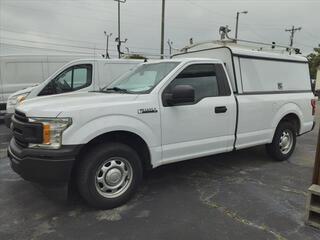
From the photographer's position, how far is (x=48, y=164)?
3543 millimetres

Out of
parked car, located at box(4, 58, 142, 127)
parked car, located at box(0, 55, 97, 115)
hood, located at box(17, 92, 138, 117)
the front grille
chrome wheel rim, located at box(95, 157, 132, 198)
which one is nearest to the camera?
hood, located at box(17, 92, 138, 117)

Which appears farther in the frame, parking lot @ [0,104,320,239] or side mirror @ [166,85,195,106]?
side mirror @ [166,85,195,106]

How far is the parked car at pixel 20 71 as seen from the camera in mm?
10789

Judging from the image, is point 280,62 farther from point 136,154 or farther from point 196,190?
point 136,154

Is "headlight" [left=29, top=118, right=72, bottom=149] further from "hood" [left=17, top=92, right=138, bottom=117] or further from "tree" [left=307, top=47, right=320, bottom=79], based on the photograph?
"tree" [left=307, top=47, right=320, bottom=79]

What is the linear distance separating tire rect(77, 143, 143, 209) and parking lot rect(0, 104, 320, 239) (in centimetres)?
16

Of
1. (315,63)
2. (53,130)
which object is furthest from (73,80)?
(315,63)

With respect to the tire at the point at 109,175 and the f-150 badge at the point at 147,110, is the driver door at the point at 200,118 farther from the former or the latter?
the tire at the point at 109,175

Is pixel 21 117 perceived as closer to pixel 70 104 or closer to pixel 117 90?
pixel 70 104

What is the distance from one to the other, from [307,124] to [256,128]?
171 cm

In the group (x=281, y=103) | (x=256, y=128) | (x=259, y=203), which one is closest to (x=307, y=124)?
(x=281, y=103)

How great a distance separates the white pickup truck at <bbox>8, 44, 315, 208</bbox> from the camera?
11.9ft

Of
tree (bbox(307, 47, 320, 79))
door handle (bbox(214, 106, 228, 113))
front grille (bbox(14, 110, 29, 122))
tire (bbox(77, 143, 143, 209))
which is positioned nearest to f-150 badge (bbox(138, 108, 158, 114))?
tire (bbox(77, 143, 143, 209))

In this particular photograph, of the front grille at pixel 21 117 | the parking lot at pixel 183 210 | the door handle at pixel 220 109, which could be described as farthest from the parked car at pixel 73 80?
the door handle at pixel 220 109
